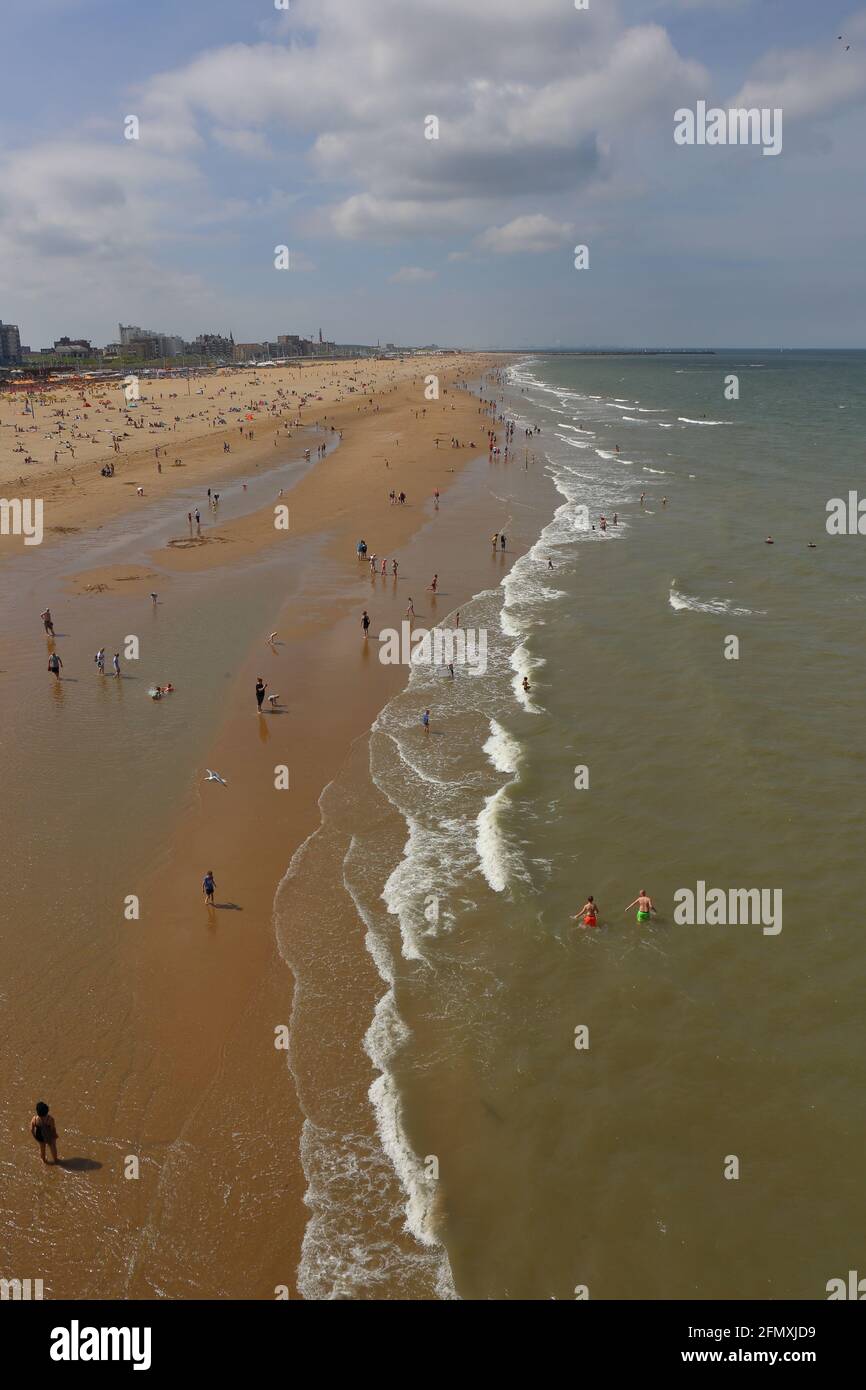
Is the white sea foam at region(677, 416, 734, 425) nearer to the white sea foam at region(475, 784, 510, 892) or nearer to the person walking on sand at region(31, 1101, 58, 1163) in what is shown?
the white sea foam at region(475, 784, 510, 892)

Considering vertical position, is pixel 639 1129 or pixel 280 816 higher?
pixel 280 816

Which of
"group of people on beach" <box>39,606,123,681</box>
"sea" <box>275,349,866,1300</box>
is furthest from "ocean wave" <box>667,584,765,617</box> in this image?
"group of people on beach" <box>39,606,123,681</box>

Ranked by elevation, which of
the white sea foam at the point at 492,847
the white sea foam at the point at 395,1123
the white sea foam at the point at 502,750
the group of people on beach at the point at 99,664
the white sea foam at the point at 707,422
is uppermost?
the white sea foam at the point at 707,422

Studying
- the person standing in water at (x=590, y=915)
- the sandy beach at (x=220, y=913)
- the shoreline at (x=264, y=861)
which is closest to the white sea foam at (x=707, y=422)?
the sandy beach at (x=220, y=913)

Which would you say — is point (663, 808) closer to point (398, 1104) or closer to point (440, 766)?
point (440, 766)

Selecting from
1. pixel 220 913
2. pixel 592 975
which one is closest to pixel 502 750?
pixel 592 975

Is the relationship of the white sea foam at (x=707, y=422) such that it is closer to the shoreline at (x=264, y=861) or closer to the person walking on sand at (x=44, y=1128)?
the shoreline at (x=264, y=861)
